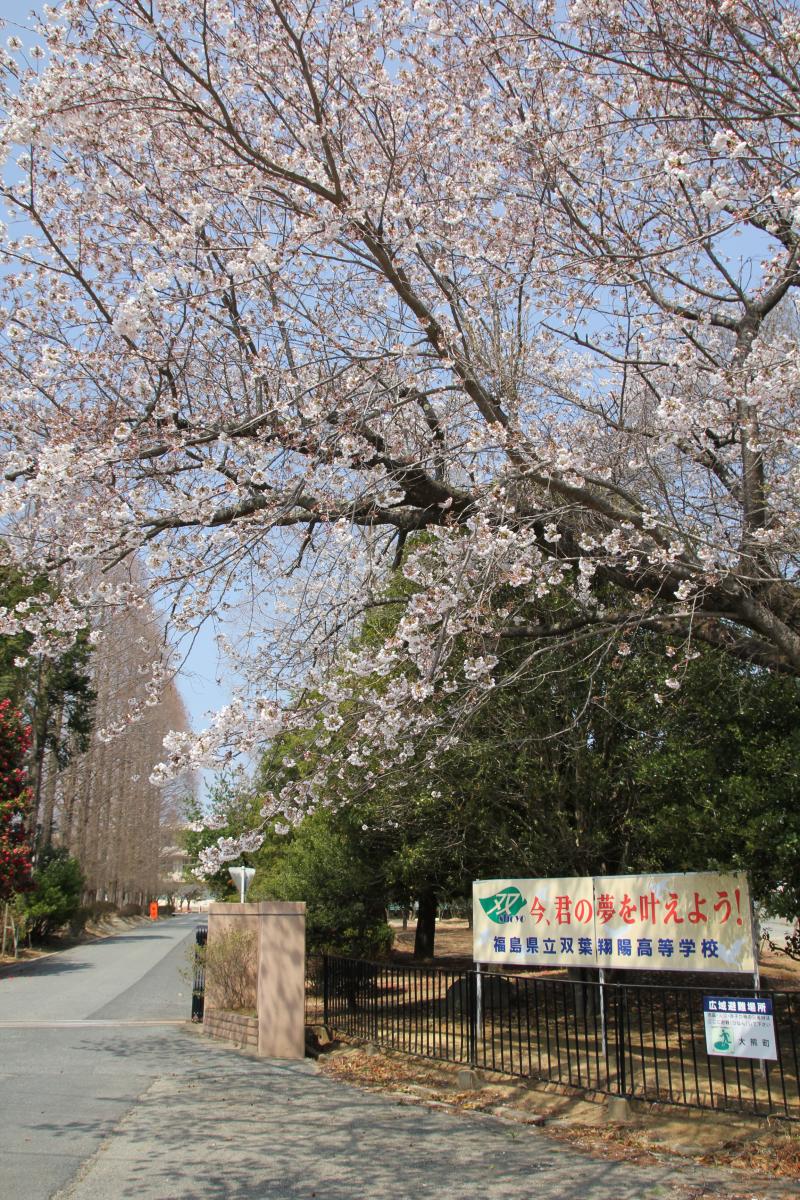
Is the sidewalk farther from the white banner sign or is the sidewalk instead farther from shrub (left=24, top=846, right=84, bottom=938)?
shrub (left=24, top=846, right=84, bottom=938)

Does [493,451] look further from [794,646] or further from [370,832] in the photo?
[370,832]

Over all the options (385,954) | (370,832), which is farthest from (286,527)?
(385,954)

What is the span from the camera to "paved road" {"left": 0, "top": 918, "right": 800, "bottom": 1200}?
5.78 metres

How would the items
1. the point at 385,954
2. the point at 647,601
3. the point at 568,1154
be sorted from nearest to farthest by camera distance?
the point at 568,1154, the point at 647,601, the point at 385,954

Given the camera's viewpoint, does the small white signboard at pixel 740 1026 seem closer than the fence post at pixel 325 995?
Yes

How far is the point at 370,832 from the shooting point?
14227 millimetres

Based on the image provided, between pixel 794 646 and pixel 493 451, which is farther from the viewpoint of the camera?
pixel 493 451

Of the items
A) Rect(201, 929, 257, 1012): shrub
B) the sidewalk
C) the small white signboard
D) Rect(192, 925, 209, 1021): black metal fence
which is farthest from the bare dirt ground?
Rect(192, 925, 209, 1021): black metal fence

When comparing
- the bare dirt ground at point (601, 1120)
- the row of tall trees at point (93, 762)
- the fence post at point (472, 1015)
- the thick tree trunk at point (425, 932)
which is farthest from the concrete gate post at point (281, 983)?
the thick tree trunk at point (425, 932)

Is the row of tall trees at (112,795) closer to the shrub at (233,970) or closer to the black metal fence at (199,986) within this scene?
the black metal fence at (199,986)

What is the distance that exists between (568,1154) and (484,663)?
3761 millimetres

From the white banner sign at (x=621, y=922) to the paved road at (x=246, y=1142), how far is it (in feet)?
5.64

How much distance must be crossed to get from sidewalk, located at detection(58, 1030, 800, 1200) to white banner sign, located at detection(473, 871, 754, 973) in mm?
1678

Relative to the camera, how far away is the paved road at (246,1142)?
19.0 feet
